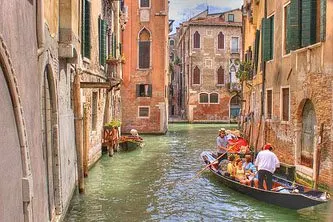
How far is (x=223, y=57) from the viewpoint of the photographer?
36375 millimetres

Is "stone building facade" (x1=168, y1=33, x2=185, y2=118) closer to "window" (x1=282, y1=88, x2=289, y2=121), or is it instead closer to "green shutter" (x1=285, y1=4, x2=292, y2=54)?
"window" (x1=282, y1=88, x2=289, y2=121)

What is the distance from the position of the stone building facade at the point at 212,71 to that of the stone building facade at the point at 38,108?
2535 centimetres

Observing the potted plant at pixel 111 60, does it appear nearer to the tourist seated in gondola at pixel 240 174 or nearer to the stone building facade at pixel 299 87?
the stone building facade at pixel 299 87

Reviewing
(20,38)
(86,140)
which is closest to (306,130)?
(86,140)

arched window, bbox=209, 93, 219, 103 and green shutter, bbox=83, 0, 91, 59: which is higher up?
green shutter, bbox=83, 0, 91, 59

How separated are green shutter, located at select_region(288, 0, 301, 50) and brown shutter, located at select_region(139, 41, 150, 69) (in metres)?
15.6

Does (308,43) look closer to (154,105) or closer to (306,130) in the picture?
(306,130)

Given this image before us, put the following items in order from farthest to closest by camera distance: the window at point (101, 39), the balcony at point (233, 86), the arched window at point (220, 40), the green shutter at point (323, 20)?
1. the arched window at point (220, 40)
2. the balcony at point (233, 86)
3. the window at point (101, 39)
4. the green shutter at point (323, 20)

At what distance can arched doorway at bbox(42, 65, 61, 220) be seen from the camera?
6.15 m

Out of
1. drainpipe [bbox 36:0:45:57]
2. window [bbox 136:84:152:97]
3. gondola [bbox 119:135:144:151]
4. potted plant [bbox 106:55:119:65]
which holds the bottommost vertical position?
gondola [bbox 119:135:144:151]

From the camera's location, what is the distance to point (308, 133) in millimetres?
9977

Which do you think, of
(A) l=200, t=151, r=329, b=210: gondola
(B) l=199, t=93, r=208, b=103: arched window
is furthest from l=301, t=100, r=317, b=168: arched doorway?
(B) l=199, t=93, r=208, b=103: arched window

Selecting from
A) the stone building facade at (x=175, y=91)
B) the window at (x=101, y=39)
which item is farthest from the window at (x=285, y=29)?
the stone building facade at (x=175, y=91)

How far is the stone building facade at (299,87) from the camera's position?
874 cm
